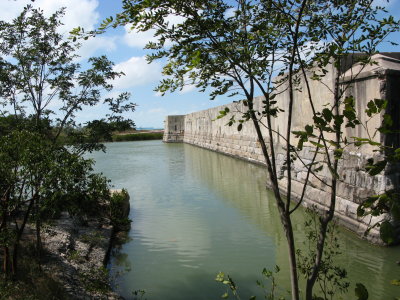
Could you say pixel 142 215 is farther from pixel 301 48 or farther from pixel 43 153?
pixel 301 48

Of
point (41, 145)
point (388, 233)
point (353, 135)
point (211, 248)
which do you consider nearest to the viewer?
point (388, 233)

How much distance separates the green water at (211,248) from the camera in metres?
3.98

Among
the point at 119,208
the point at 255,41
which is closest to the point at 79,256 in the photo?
the point at 119,208

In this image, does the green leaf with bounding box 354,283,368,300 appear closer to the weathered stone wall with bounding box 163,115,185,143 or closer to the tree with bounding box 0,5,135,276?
the tree with bounding box 0,5,135,276

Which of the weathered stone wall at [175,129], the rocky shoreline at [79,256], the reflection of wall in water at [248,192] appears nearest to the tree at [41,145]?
the rocky shoreline at [79,256]

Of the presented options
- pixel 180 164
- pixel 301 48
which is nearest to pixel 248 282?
pixel 301 48

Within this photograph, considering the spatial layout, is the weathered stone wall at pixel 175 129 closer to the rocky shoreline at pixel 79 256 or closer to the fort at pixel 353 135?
the fort at pixel 353 135

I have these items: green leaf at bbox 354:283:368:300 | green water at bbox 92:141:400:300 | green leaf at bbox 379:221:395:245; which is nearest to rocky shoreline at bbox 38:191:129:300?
green water at bbox 92:141:400:300

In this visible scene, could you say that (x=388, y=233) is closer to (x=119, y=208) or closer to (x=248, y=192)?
(x=119, y=208)

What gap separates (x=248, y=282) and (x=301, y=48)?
9.26ft

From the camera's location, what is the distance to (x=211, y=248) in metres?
5.12

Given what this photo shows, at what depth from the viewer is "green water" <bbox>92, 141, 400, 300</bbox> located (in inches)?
157

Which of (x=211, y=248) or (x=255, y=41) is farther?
(x=211, y=248)

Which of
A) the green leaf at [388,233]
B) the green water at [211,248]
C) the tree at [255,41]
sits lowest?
the green water at [211,248]
